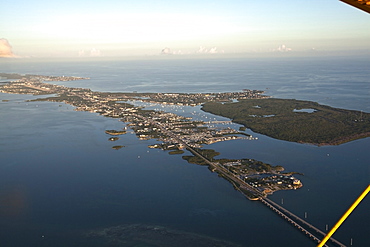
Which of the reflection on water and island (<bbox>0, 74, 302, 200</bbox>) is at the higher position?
island (<bbox>0, 74, 302, 200</bbox>)

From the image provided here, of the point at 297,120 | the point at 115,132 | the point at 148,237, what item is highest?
the point at 297,120

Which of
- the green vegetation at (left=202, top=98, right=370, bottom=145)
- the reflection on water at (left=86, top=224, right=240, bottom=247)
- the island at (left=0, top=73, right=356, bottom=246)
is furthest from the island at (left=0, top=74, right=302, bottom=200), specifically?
the reflection on water at (left=86, top=224, right=240, bottom=247)

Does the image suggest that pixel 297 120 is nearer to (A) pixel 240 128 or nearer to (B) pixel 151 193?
(A) pixel 240 128

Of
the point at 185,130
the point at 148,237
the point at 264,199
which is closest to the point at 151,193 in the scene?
the point at 148,237

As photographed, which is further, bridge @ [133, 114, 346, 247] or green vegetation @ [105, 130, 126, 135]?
green vegetation @ [105, 130, 126, 135]

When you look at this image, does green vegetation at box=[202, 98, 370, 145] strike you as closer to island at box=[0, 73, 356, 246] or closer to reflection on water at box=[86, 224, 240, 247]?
island at box=[0, 73, 356, 246]

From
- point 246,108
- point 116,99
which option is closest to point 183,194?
point 246,108

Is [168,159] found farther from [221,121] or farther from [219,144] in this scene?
[221,121]

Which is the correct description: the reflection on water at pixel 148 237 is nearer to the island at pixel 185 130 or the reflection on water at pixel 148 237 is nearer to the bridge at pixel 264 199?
the bridge at pixel 264 199
